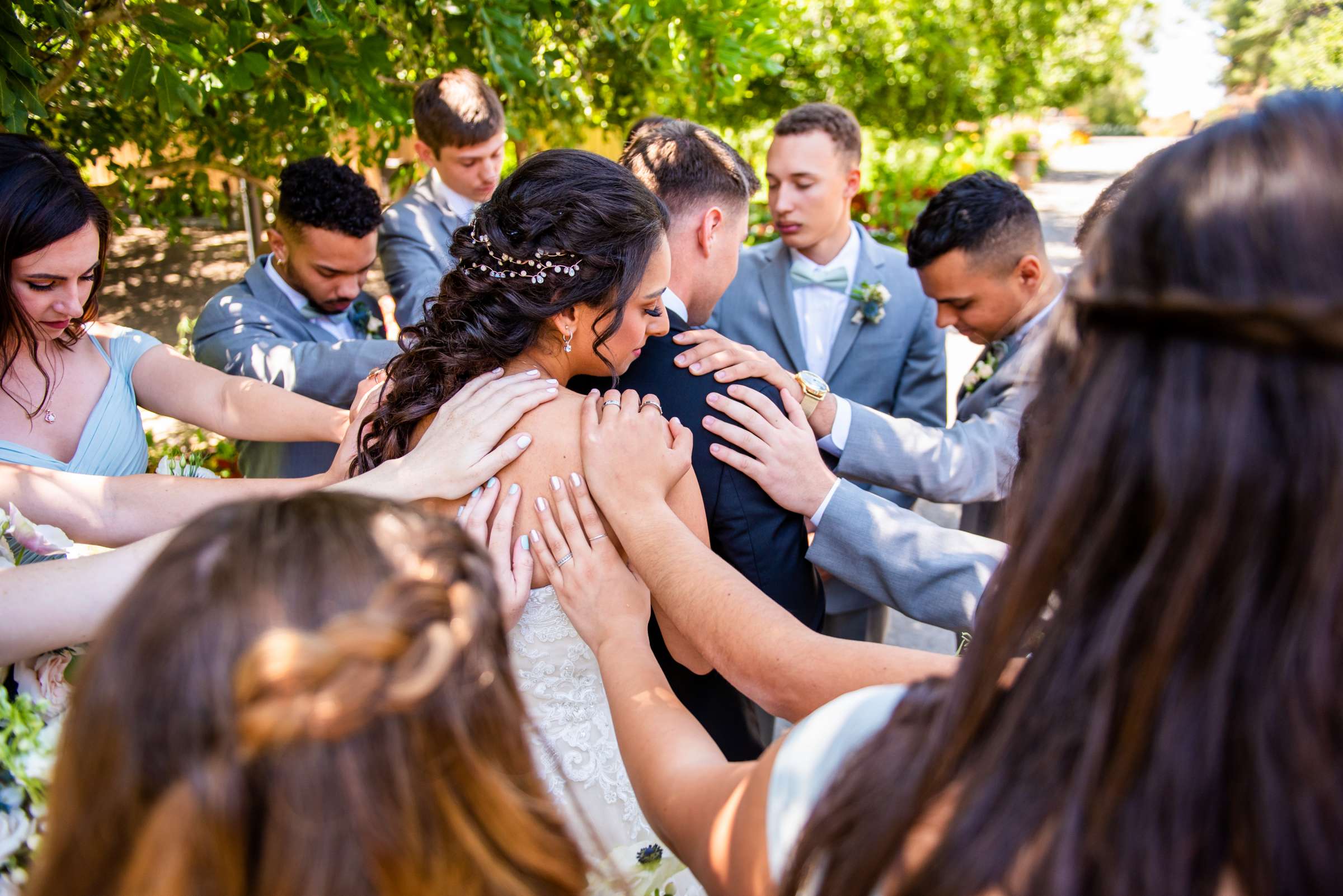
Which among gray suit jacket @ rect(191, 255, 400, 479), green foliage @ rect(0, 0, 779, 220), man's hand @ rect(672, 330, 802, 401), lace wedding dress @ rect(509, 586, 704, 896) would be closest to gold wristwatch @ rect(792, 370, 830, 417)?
man's hand @ rect(672, 330, 802, 401)

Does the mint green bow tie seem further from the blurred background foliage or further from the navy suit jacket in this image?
the navy suit jacket

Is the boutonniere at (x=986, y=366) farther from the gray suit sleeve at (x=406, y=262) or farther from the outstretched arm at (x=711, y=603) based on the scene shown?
the gray suit sleeve at (x=406, y=262)

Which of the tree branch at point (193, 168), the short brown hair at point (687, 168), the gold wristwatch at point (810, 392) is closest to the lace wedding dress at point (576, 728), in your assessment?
the gold wristwatch at point (810, 392)

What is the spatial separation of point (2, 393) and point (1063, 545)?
2751 millimetres

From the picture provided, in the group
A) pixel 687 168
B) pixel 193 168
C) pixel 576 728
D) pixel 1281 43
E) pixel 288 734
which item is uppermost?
pixel 1281 43

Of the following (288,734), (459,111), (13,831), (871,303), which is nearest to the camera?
(288,734)

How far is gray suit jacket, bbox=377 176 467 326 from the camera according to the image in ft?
14.9

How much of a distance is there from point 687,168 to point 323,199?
167 centimetres

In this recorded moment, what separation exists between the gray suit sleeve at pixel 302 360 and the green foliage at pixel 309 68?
90 cm

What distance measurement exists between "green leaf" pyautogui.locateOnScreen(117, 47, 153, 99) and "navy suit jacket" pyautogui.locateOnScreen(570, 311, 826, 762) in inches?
70.9

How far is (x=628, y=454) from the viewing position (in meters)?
2.15

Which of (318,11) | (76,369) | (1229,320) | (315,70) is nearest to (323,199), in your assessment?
(315,70)

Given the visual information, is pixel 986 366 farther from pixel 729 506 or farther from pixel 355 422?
pixel 355 422

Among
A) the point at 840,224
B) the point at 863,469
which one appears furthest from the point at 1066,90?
the point at 863,469
